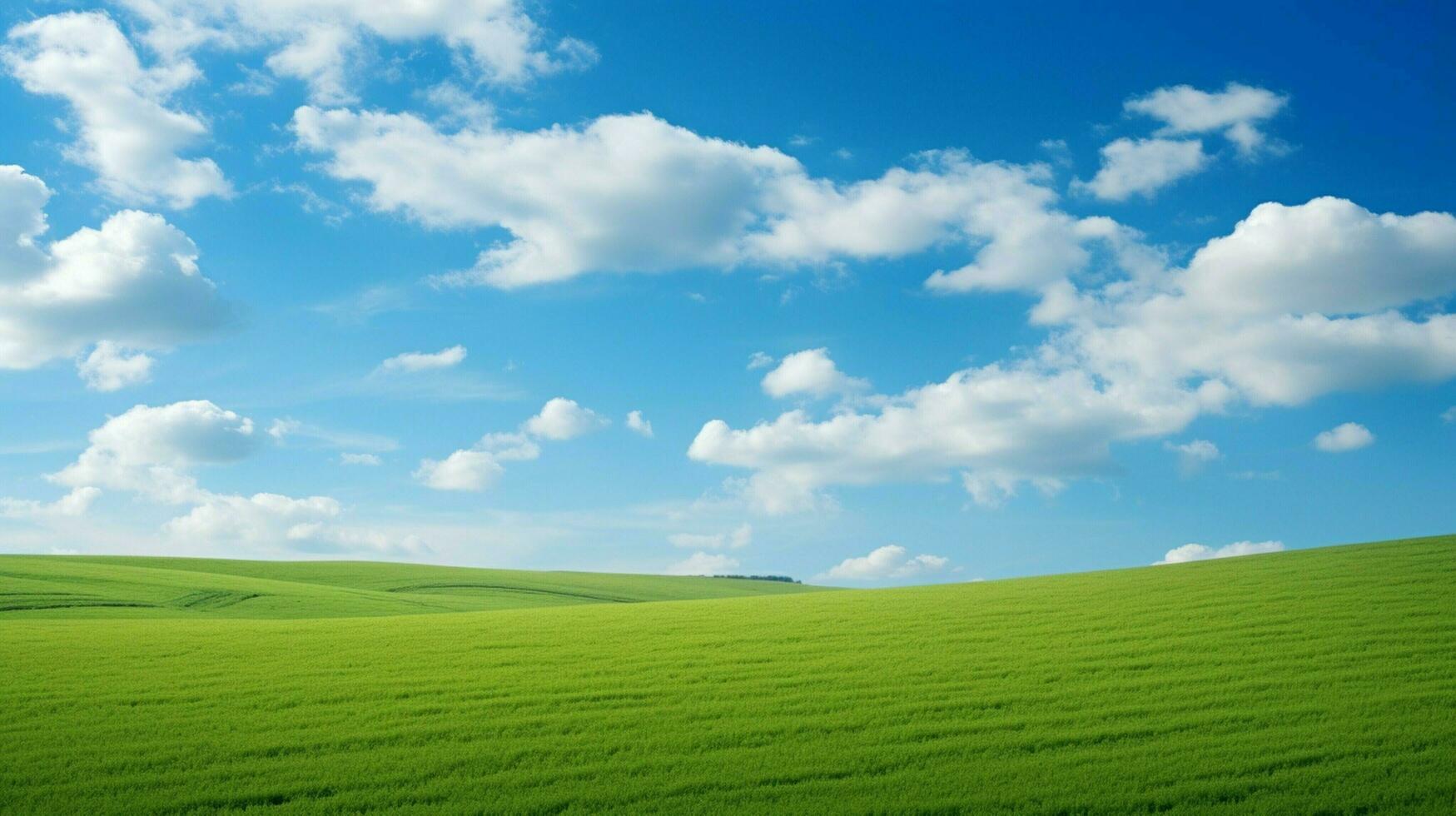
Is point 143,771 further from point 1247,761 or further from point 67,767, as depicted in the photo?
point 1247,761

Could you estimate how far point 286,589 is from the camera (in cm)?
4091

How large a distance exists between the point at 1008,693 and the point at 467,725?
21.4 ft

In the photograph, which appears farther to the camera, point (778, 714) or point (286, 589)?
point (286, 589)

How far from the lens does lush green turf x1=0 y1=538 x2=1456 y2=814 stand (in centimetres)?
884

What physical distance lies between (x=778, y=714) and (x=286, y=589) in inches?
1386

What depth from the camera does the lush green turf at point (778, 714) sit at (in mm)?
8844

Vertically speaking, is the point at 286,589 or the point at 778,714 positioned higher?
the point at 778,714

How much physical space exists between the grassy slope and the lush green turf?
579 inches

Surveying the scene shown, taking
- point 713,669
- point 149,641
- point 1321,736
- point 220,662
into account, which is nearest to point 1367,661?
point 1321,736

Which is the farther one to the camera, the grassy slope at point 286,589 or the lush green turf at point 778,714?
the grassy slope at point 286,589

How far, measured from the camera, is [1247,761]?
9.29 m

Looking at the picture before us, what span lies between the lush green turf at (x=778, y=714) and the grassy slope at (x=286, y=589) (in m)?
14.7

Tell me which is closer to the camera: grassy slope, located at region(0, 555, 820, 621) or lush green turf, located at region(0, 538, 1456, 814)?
lush green turf, located at region(0, 538, 1456, 814)

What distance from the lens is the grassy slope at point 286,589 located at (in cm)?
3250
